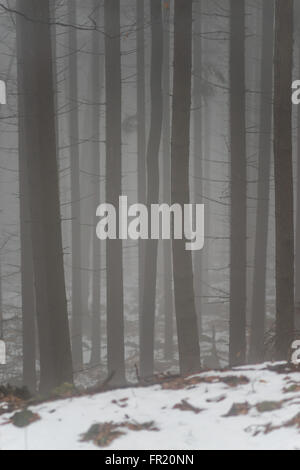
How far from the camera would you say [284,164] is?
7762 millimetres

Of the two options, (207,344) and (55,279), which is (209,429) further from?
(207,344)

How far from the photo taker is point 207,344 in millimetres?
17078

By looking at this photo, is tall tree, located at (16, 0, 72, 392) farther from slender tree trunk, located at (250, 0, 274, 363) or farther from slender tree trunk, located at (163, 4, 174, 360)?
slender tree trunk, located at (163, 4, 174, 360)

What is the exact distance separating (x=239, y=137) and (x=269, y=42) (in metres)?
4.50

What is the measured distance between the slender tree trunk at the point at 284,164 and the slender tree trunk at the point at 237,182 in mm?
3418

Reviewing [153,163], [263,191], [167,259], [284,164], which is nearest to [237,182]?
[153,163]

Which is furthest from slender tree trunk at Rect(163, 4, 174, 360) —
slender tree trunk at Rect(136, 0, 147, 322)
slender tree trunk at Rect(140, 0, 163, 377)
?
slender tree trunk at Rect(140, 0, 163, 377)

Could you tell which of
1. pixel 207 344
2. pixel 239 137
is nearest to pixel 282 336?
pixel 239 137

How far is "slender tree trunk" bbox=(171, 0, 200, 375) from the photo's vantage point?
835 cm

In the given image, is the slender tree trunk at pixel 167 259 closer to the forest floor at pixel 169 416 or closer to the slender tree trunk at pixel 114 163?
the slender tree trunk at pixel 114 163

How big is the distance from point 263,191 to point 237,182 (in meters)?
2.62

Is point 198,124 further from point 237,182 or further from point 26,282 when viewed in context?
point 26,282

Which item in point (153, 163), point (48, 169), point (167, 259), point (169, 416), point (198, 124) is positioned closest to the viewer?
point (169, 416)

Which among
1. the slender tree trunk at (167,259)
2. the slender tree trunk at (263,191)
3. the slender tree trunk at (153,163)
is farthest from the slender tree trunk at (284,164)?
the slender tree trunk at (167,259)
